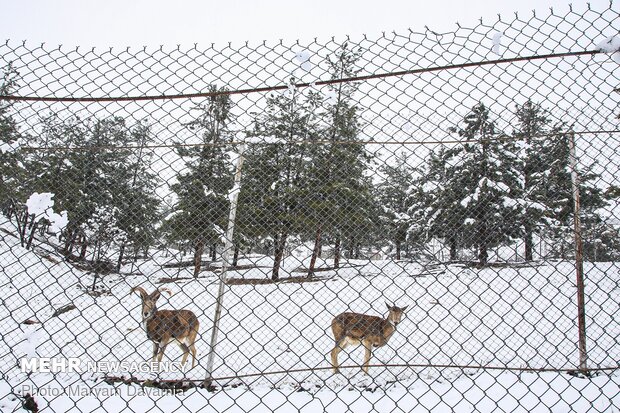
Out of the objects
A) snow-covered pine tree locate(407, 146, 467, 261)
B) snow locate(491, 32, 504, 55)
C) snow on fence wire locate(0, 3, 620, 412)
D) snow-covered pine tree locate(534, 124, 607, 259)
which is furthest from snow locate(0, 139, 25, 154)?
snow-covered pine tree locate(407, 146, 467, 261)

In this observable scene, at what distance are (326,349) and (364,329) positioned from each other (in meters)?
1.81

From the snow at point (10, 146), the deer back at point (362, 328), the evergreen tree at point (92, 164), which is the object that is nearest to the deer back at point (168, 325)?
the evergreen tree at point (92, 164)

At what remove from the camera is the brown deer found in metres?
5.20

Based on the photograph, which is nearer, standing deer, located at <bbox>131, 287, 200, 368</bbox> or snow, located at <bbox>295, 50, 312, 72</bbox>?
snow, located at <bbox>295, 50, 312, 72</bbox>

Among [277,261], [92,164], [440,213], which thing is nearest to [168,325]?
[277,261]

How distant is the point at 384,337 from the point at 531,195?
5359mm

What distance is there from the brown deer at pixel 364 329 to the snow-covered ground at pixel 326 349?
0.32m

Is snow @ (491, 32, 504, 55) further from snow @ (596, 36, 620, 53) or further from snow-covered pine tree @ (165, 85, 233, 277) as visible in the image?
snow-covered pine tree @ (165, 85, 233, 277)

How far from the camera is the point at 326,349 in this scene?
6.91 m

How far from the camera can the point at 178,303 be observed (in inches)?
291

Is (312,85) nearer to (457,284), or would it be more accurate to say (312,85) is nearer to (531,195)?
(531,195)

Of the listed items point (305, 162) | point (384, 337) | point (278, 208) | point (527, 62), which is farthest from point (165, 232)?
point (527, 62)

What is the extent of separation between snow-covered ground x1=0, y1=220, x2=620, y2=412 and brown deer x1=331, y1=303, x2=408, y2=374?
32 cm

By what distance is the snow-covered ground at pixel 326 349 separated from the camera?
248cm
